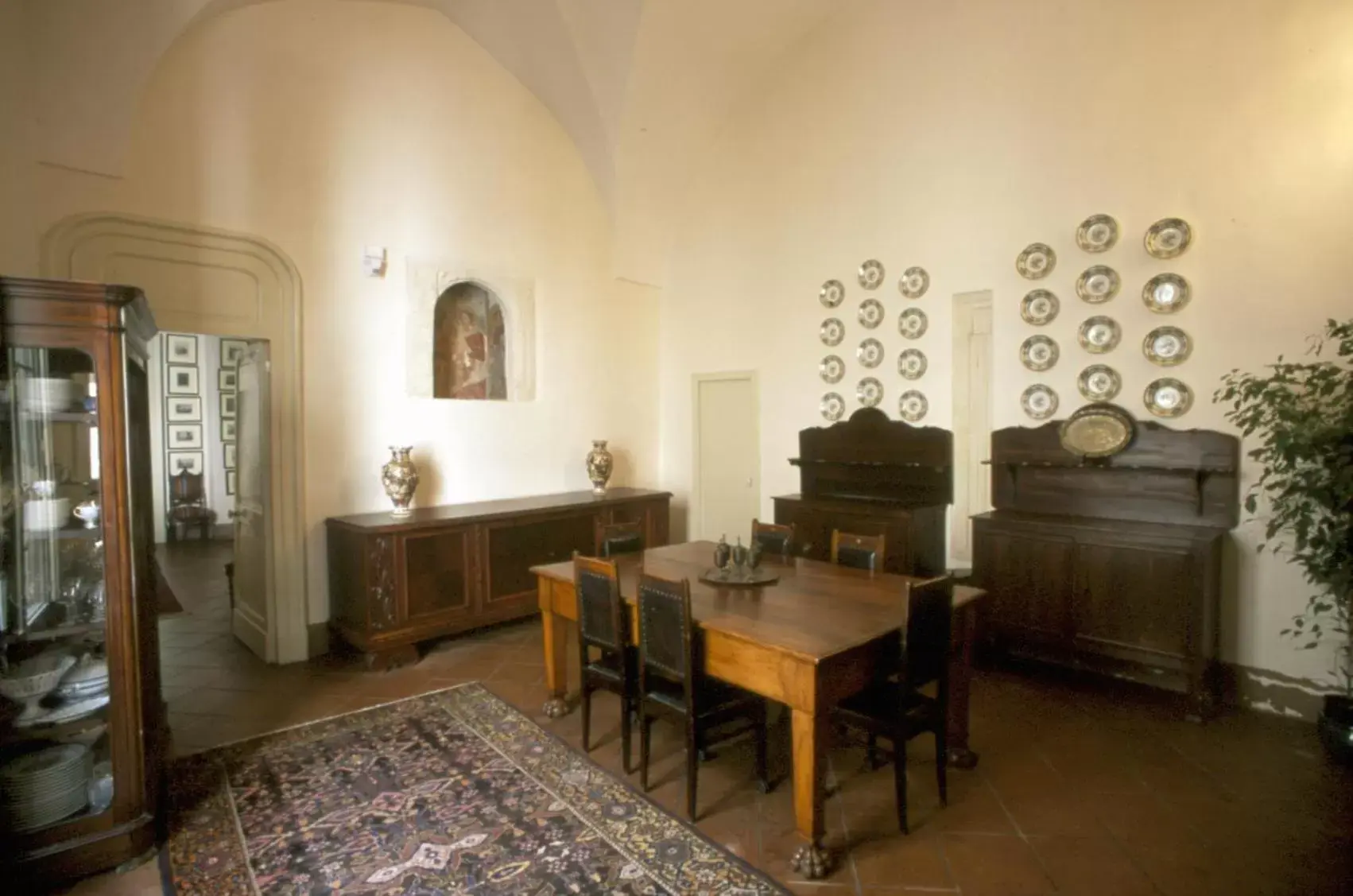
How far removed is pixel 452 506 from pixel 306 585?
1125 mm

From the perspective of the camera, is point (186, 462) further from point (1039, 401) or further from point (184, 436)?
point (1039, 401)

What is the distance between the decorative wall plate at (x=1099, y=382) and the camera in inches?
172

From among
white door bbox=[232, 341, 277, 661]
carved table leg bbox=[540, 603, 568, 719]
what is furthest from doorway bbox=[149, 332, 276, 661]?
carved table leg bbox=[540, 603, 568, 719]

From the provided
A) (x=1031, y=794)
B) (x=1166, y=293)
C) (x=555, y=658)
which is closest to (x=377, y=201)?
(x=555, y=658)

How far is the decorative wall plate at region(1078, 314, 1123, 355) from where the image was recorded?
4352mm

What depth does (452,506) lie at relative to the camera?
5.43 metres

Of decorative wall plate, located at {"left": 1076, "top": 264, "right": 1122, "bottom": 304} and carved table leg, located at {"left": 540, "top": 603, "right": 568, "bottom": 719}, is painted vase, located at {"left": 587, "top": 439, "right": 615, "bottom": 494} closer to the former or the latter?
carved table leg, located at {"left": 540, "top": 603, "right": 568, "bottom": 719}

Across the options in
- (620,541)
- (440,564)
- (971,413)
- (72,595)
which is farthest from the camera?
(971,413)

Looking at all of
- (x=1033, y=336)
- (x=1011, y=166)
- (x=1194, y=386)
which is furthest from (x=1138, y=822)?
(x=1011, y=166)

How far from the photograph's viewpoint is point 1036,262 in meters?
4.65

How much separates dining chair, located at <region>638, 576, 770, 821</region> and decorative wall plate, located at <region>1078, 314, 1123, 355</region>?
3.21 meters

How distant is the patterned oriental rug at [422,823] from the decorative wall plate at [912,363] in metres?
3.61

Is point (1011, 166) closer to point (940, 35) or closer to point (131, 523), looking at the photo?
point (940, 35)

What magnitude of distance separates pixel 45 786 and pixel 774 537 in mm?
3329
